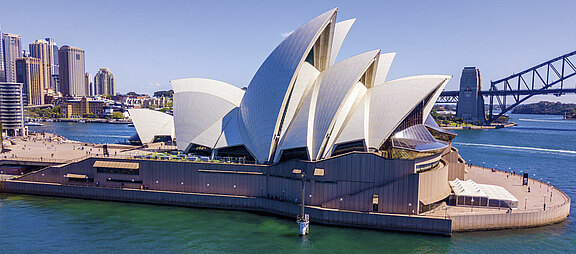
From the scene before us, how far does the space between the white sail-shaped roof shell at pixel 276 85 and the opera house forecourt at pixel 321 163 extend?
0.12 meters

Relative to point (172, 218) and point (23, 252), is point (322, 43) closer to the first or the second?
point (172, 218)

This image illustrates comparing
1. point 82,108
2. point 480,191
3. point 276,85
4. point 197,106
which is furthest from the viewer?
point 82,108

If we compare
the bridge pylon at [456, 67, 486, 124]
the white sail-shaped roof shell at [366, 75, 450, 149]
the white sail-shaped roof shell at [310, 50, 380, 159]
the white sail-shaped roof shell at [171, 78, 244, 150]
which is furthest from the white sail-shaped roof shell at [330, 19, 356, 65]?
the bridge pylon at [456, 67, 486, 124]

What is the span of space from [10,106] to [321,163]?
65133 millimetres

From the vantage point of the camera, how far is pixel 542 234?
24.7 metres

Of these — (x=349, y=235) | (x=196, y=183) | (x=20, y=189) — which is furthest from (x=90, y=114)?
(x=349, y=235)

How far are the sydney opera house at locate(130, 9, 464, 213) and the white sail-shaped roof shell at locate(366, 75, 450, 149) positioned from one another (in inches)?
3.2

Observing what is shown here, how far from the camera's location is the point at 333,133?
96.0ft

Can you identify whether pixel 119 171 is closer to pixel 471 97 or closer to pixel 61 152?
pixel 61 152

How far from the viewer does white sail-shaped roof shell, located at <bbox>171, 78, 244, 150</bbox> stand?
36156 mm

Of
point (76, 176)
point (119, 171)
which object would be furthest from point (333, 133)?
point (76, 176)

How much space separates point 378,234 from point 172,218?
15724 mm

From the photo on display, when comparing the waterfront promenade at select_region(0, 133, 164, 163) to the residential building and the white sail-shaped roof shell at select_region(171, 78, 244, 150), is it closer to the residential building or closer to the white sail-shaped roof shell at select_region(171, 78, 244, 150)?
the white sail-shaped roof shell at select_region(171, 78, 244, 150)

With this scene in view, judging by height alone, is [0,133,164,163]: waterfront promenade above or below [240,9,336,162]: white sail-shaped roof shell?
below
